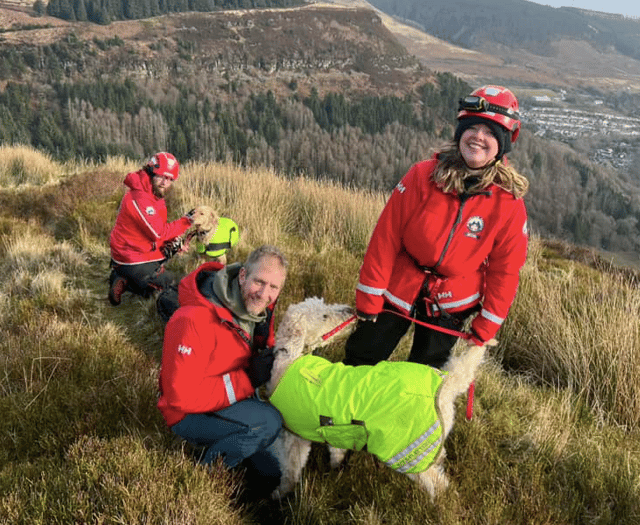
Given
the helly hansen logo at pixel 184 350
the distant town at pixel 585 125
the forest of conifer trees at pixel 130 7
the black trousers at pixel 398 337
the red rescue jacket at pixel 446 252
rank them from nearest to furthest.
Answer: the helly hansen logo at pixel 184 350 < the red rescue jacket at pixel 446 252 < the black trousers at pixel 398 337 < the forest of conifer trees at pixel 130 7 < the distant town at pixel 585 125

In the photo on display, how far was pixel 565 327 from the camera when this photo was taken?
382 cm

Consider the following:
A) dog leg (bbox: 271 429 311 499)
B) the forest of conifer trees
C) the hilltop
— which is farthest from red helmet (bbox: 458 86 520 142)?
the forest of conifer trees

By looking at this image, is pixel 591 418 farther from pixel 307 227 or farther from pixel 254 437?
pixel 307 227

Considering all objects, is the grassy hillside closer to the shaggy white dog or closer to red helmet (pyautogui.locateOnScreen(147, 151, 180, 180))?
the shaggy white dog

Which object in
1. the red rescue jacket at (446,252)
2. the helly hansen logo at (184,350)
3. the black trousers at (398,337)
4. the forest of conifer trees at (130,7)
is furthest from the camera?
the forest of conifer trees at (130,7)

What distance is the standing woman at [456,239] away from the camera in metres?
2.14

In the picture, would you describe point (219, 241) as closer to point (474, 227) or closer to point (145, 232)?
point (145, 232)

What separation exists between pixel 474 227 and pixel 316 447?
60.4 inches

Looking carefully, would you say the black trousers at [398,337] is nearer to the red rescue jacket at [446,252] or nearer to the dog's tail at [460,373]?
the red rescue jacket at [446,252]

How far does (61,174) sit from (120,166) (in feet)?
3.89

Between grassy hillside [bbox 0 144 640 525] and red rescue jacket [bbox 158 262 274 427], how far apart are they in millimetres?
237

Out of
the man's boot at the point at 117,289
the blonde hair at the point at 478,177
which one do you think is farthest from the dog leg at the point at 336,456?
the man's boot at the point at 117,289

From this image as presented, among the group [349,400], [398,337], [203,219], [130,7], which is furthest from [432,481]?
[130,7]

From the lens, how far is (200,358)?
6.77 feet
